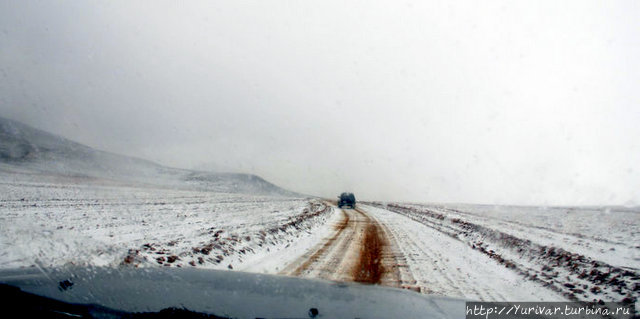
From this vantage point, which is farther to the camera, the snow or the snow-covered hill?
the snow-covered hill

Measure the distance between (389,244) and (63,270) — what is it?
1041 centimetres

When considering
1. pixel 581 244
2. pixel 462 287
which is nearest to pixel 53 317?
pixel 462 287

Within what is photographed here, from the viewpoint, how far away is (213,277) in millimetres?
4000

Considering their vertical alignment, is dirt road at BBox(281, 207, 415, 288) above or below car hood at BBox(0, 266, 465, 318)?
below

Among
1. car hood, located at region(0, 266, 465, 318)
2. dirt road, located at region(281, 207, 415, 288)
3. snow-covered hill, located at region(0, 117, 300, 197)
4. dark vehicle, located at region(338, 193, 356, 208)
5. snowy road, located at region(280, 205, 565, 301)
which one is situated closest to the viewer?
car hood, located at region(0, 266, 465, 318)

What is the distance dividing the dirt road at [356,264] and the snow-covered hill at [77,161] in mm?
102835

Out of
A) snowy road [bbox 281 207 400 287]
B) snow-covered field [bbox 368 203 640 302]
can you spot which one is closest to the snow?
snow-covered field [bbox 368 203 640 302]

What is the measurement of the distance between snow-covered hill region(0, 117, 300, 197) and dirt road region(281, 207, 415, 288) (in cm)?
10283

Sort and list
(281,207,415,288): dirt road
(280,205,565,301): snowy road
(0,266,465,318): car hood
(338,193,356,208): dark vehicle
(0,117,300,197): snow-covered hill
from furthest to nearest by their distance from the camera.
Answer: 1. (0,117,300,197): snow-covered hill
2. (338,193,356,208): dark vehicle
3. (281,207,415,288): dirt road
4. (280,205,565,301): snowy road
5. (0,266,465,318): car hood

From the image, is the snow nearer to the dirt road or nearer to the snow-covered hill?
the dirt road

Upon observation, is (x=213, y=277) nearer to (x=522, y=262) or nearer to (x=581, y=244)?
(x=522, y=262)

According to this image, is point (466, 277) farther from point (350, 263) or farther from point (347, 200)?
point (347, 200)

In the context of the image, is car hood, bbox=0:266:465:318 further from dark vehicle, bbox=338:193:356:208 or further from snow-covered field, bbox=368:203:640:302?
dark vehicle, bbox=338:193:356:208

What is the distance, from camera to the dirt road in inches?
287
